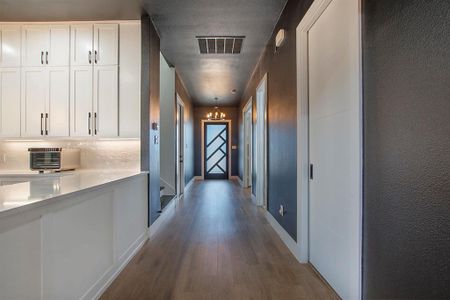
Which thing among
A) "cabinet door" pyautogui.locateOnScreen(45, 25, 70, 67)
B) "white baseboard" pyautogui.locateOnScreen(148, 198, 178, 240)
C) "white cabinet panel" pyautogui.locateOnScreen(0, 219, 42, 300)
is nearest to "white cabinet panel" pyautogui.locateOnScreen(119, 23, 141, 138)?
"cabinet door" pyautogui.locateOnScreen(45, 25, 70, 67)

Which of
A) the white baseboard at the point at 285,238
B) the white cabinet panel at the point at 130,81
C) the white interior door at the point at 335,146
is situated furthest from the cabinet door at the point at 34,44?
the white baseboard at the point at 285,238

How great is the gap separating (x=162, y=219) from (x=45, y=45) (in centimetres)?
270

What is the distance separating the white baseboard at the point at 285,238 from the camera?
110 inches

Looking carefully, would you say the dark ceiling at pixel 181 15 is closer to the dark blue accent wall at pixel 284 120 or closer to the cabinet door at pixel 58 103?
the dark blue accent wall at pixel 284 120

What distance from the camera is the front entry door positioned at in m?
10.5

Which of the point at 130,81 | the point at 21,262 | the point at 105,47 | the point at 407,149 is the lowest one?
the point at 21,262

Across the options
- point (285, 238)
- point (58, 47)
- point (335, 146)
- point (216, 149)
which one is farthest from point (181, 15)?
point (216, 149)

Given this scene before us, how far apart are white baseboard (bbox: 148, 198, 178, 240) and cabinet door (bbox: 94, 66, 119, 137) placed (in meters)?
1.24

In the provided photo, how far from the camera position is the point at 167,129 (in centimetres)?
557

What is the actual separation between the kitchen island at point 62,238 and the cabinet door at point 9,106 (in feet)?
6.41

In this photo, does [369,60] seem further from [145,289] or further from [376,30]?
[145,289]

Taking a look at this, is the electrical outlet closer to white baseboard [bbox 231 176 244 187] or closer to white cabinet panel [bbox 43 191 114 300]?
white cabinet panel [bbox 43 191 114 300]

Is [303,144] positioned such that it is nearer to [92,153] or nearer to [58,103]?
[92,153]

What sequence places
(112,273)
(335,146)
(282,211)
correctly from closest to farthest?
1. (335,146)
2. (112,273)
3. (282,211)
